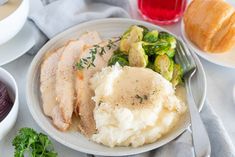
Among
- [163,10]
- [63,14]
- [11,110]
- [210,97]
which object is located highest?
[11,110]

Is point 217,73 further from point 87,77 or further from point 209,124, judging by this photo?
point 87,77

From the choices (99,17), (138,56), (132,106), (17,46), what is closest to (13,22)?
(17,46)

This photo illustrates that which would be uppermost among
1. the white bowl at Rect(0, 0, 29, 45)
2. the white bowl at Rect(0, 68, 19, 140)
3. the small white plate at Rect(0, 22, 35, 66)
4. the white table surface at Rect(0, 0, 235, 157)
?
the white bowl at Rect(0, 0, 29, 45)

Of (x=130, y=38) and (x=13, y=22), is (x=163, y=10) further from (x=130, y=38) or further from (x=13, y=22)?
(x=13, y=22)

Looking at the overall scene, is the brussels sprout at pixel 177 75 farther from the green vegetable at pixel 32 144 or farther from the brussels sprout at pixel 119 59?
the green vegetable at pixel 32 144

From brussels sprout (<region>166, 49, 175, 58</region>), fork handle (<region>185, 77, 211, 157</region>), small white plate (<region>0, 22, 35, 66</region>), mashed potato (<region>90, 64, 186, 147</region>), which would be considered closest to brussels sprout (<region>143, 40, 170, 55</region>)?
brussels sprout (<region>166, 49, 175, 58</region>)

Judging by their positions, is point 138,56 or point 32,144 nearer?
point 32,144

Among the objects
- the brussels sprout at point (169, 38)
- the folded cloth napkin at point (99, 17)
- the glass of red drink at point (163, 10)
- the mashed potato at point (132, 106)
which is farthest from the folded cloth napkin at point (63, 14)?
the mashed potato at point (132, 106)

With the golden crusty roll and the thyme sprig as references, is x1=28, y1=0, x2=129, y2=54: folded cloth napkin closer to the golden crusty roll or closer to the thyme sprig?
the thyme sprig

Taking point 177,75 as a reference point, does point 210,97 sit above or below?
below
